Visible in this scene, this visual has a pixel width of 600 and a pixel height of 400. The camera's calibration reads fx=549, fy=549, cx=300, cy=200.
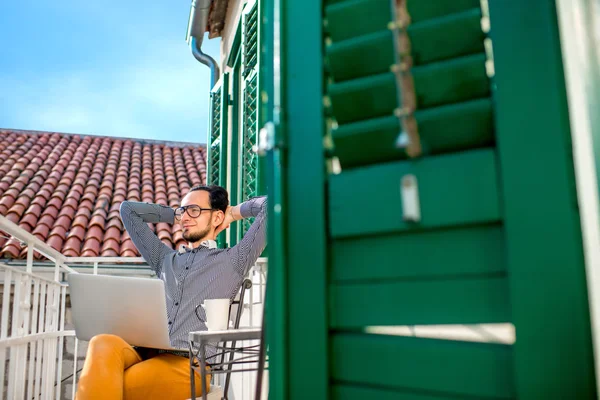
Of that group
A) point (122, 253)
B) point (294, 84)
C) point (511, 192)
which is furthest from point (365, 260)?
point (122, 253)

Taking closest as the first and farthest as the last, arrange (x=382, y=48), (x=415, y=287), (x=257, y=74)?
1. (x=415, y=287)
2. (x=382, y=48)
3. (x=257, y=74)

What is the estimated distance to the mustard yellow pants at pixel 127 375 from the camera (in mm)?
1824

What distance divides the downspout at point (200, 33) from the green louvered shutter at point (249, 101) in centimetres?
127

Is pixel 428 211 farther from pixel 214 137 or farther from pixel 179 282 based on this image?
pixel 214 137

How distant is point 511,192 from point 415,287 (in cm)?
22

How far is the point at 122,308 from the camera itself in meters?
2.00

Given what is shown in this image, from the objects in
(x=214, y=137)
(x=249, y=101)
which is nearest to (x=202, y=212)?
(x=249, y=101)

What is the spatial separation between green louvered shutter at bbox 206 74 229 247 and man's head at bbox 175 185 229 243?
0.92 m

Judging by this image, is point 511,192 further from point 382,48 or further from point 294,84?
point 294,84

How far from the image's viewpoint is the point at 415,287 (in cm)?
91

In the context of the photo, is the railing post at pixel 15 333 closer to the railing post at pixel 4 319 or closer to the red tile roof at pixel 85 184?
the railing post at pixel 4 319

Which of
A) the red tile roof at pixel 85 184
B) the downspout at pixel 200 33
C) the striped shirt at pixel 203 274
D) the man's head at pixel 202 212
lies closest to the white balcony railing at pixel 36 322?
the striped shirt at pixel 203 274

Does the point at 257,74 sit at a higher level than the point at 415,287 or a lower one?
higher

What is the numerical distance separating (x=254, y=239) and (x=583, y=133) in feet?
5.94
